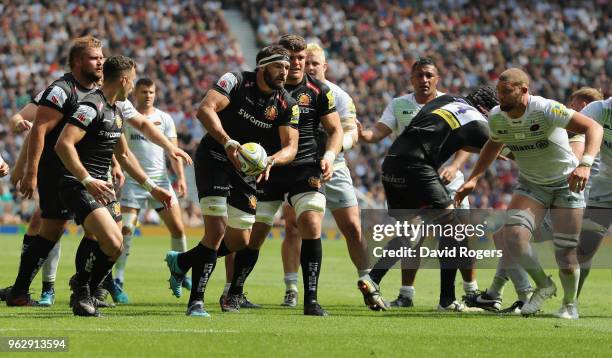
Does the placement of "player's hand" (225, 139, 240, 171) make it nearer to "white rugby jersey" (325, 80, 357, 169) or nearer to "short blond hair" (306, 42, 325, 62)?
"white rugby jersey" (325, 80, 357, 169)

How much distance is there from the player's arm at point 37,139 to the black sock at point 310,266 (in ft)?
8.45

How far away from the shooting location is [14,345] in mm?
7461

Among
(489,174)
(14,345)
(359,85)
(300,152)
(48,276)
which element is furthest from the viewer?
(359,85)

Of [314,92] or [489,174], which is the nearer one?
[314,92]

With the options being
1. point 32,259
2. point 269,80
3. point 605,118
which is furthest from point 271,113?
point 605,118

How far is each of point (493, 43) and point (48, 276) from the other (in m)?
30.4

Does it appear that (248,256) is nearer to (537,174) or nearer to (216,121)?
(216,121)

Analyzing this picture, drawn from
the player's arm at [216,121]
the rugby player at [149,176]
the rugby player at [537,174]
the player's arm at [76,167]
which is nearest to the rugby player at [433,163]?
the rugby player at [537,174]

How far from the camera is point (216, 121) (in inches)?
383

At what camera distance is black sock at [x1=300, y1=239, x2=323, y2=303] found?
10117 mm

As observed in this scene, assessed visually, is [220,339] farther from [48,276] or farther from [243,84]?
[48,276]

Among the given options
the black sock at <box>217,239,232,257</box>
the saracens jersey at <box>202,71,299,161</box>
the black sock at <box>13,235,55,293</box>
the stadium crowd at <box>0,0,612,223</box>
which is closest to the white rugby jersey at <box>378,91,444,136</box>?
the saracens jersey at <box>202,71,299,161</box>

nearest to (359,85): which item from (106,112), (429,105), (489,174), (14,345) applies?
(489,174)

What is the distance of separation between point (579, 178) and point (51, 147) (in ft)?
16.1
